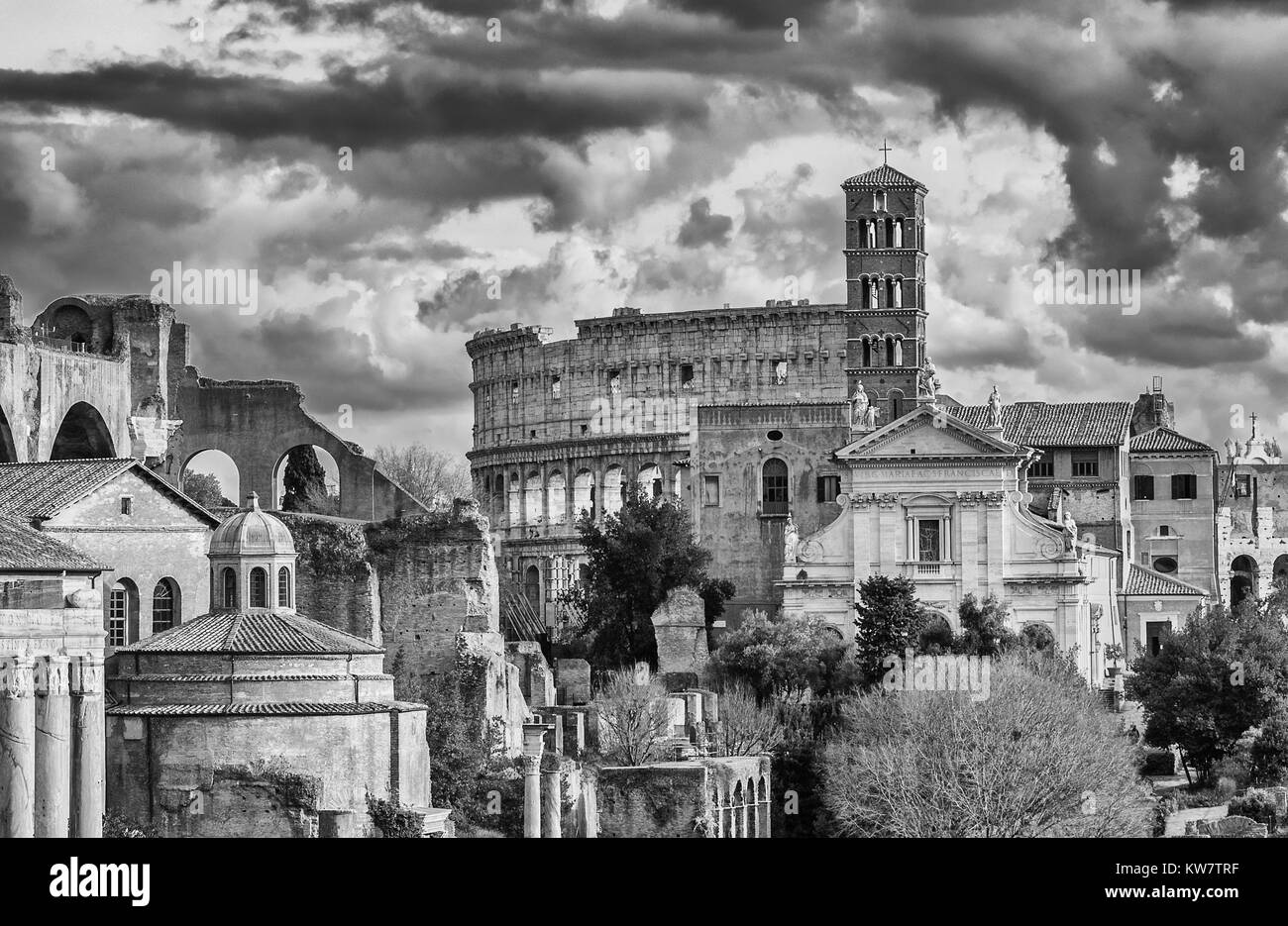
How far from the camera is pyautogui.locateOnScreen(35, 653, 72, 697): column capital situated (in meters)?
32.4

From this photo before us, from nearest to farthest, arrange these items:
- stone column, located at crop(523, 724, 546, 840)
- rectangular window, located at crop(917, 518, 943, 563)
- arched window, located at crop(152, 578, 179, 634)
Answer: stone column, located at crop(523, 724, 546, 840), arched window, located at crop(152, 578, 179, 634), rectangular window, located at crop(917, 518, 943, 563)

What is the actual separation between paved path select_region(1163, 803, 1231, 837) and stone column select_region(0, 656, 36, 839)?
23114mm

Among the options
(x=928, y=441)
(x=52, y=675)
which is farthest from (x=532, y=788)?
(x=928, y=441)

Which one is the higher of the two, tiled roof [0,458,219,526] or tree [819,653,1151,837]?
tiled roof [0,458,219,526]

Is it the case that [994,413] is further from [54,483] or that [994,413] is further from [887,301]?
[54,483]

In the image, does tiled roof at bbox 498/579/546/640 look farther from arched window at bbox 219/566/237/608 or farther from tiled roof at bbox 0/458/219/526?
arched window at bbox 219/566/237/608

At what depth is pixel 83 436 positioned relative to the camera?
180 ft

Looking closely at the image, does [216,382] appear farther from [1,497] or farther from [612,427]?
[612,427]

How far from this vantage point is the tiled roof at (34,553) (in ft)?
117

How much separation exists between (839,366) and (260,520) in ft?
168

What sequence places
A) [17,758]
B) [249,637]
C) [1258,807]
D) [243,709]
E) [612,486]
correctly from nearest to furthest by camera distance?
[17,758] < [243,709] < [249,637] < [1258,807] < [612,486]

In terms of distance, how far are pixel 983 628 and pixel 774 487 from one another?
10.2 meters

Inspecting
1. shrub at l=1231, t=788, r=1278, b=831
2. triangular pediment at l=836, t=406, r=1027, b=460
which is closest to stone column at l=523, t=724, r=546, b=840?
shrub at l=1231, t=788, r=1278, b=831
